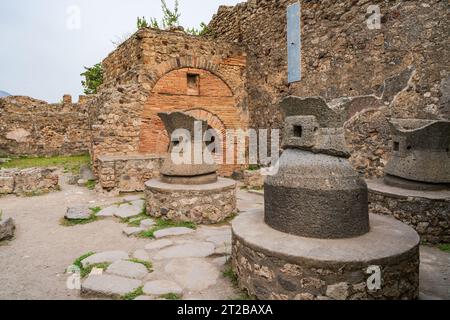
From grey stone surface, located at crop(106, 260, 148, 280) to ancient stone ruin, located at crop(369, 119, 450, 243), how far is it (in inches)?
129

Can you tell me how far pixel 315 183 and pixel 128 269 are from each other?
6.48ft

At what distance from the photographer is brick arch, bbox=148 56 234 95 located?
8005 millimetres

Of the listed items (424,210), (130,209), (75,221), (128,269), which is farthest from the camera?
(130,209)

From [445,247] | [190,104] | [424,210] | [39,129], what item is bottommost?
[445,247]

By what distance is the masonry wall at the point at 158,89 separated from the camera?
749cm

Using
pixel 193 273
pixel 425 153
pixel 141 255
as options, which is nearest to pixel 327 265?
pixel 193 273

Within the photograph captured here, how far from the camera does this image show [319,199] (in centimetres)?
249

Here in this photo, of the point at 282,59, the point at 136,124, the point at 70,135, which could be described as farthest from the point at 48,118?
the point at 282,59

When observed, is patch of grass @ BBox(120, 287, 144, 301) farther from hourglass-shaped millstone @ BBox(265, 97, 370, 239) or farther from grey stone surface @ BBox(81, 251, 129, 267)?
hourglass-shaped millstone @ BBox(265, 97, 370, 239)

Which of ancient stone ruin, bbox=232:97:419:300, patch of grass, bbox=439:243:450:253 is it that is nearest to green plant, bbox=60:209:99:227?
ancient stone ruin, bbox=232:97:419:300

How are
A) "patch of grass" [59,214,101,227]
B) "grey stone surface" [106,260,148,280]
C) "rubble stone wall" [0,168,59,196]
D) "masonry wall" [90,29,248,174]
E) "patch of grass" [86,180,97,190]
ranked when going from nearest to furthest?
1. "grey stone surface" [106,260,148,280]
2. "patch of grass" [59,214,101,227]
3. "rubble stone wall" [0,168,59,196]
4. "patch of grass" [86,180,97,190]
5. "masonry wall" [90,29,248,174]

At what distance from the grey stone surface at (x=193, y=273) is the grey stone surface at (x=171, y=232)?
2.83 ft

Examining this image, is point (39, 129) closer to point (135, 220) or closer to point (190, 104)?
point (190, 104)
